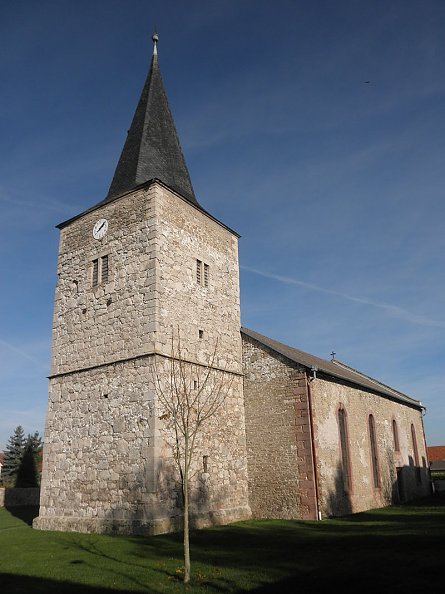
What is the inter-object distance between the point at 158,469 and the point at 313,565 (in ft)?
19.0

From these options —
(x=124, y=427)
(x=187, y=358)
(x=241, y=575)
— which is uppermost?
(x=187, y=358)

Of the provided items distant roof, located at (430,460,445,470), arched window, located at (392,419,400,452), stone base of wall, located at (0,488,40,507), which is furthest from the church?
distant roof, located at (430,460,445,470)

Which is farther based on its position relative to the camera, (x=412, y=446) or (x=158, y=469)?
(x=412, y=446)

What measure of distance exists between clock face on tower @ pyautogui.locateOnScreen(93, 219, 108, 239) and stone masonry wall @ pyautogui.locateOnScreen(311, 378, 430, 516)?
9.31 meters

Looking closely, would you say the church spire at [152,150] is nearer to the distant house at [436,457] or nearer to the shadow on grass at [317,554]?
the shadow on grass at [317,554]

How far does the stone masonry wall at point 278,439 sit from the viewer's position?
17125mm

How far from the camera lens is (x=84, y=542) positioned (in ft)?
44.3

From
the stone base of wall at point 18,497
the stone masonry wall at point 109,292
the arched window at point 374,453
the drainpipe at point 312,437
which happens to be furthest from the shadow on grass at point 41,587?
the stone base of wall at point 18,497

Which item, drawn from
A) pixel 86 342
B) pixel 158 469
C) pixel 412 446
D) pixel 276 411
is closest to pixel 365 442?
pixel 276 411

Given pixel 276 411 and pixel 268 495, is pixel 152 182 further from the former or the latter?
pixel 268 495

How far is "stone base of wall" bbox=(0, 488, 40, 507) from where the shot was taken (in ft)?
102

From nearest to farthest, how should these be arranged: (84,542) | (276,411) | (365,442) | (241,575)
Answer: (241,575), (84,542), (276,411), (365,442)

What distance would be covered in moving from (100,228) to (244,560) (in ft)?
40.6

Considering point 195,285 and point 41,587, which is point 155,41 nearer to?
point 195,285
